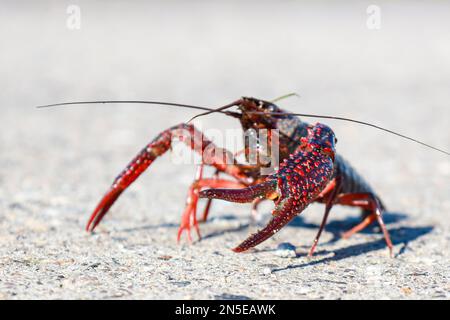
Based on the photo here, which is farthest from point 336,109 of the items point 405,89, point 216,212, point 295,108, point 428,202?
point 216,212

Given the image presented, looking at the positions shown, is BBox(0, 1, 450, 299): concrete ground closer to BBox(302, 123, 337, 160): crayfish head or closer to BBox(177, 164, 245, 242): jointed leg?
BBox(177, 164, 245, 242): jointed leg

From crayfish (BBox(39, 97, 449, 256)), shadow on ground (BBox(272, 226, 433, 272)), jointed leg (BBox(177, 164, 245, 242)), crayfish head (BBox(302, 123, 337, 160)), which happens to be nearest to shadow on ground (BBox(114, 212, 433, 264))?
shadow on ground (BBox(272, 226, 433, 272))

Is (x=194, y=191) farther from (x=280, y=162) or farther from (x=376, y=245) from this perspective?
(x=376, y=245)

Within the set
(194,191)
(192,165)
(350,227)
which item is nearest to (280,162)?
(194,191)

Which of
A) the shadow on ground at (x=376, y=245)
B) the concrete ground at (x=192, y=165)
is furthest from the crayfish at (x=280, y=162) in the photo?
the concrete ground at (x=192, y=165)

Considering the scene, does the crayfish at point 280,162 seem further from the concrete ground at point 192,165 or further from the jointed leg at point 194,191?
the concrete ground at point 192,165

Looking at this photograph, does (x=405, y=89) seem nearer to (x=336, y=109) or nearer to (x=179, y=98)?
(x=336, y=109)
